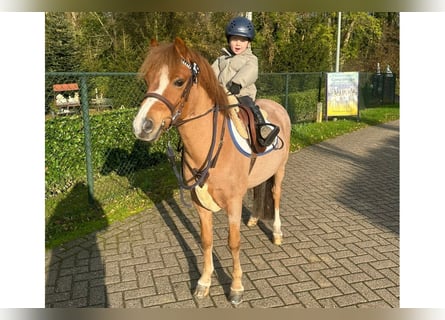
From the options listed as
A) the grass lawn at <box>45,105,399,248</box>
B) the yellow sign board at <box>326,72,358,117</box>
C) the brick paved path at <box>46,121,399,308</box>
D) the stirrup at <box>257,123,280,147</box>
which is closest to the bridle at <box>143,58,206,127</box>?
the stirrup at <box>257,123,280,147</box>

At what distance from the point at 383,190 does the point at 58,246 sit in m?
5.70

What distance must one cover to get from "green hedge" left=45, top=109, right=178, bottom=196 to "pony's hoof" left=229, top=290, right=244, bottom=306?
13.8 feet

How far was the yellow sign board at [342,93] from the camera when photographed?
45.0 feet

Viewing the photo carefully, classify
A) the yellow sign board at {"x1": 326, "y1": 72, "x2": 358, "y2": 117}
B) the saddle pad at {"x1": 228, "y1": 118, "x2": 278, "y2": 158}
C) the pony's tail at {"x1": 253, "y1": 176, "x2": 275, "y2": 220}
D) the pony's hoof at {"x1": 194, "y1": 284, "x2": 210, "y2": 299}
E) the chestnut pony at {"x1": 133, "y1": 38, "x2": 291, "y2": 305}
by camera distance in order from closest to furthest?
the chestnut pony at {"x1": 133, "y1": 38, "x2": 291, "y2": 305}
the saddle pad at {"x1": 228, "y1": 118, "x2": 278, "y2": 158}
the pony's hoof at {"x1": 194, "y1": 284, "x2": 210, "y2": 299}
the pony's tail at {"x1": 253, "y1": 176, "x2": 275, "y2": 220}
the yellow sign board at {"x1": 326, "y1": 72, "x2": 358, "y2": 117}

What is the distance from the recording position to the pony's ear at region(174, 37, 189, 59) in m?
2.26

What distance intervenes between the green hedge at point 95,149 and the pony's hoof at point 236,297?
4.21 m

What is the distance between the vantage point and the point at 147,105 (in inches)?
85.3

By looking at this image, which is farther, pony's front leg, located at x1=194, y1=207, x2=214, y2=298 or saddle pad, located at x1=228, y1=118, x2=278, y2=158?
pony's front leg, located at x1=194, y1=207, x2=214, y2=298

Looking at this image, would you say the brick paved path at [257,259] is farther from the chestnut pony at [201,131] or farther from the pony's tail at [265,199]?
the chestnut pony at [201,131]

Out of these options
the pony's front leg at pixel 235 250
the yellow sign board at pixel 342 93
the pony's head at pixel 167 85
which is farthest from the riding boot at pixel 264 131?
the yellow sign board at pixel 342 93

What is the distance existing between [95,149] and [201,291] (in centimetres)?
429

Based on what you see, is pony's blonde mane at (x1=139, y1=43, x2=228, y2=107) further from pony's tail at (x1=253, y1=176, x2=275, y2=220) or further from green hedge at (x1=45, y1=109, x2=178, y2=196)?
green hedge at (x1=45, y1=109, x2=178, y2=196)

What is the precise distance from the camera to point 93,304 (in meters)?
3.21

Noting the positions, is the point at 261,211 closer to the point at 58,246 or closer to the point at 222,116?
the point at 222,116
